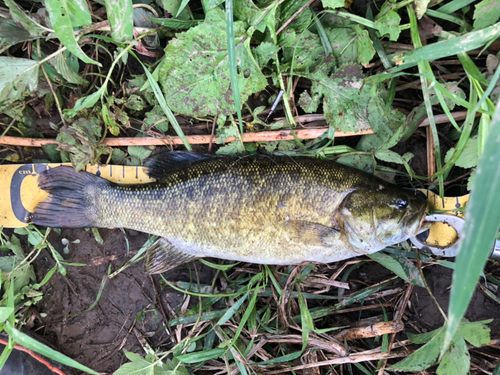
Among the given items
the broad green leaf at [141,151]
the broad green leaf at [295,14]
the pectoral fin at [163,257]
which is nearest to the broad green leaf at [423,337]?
the pectoral fin at [163,257]

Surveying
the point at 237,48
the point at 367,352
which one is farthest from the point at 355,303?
the point at 237,48

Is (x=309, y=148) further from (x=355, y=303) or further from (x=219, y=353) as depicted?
(x=219, y=353)

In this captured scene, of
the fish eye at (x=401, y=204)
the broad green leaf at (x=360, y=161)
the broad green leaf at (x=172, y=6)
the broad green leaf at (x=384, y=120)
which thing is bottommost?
the fish eye at (x=401, y=204)

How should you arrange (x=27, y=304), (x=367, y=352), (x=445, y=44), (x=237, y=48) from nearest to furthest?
1. (x=445, y=44)
2. (x=237, y=48)
3. (x=367, y=352)
4. (x=27, y=304)

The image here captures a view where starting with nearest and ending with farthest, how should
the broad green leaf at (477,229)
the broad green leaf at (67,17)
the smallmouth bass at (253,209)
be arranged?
1. the broad green leaf at (477,229)
2. the broad green leaf at (67,17)
3. the smallmouth bass at (253,209)

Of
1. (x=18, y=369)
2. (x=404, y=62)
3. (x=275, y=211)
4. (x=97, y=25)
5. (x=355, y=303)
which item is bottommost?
(x=18, y=369)

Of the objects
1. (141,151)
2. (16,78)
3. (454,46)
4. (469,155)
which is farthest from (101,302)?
(454,46)

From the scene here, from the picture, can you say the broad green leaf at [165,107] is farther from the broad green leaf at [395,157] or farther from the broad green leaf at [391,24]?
the broad green leaf at [391,24]
